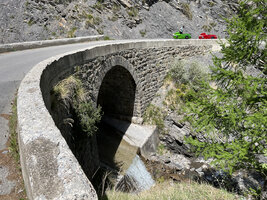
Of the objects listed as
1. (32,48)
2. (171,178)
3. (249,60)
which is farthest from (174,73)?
(32,48)

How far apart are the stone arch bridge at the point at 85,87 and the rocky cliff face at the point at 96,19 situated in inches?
303

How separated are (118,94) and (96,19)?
1068 centimetres

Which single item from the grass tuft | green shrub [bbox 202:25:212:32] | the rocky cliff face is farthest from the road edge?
green shrub [bbox 202:25:212:32]

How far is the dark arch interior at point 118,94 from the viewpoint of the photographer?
1123cm

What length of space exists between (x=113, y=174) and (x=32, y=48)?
8.50 metres

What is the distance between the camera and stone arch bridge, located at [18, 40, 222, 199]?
1.60 meters

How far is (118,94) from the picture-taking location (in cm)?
1255

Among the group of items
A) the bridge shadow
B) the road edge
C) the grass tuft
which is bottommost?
the bridge shadow

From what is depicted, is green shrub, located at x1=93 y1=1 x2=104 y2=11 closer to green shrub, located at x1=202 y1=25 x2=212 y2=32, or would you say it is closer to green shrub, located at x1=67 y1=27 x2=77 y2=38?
green shrub, located at x1=67 y1=27 x2=77 y2=38

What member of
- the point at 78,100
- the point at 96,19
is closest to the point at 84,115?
the point at 78,100

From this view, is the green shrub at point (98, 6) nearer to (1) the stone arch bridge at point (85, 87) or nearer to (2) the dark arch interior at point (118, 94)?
(1) the stone arch bridge at point (85, 87)

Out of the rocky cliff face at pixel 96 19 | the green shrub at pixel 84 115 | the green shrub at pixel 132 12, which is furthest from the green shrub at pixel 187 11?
the green shrub at pixel 84 115

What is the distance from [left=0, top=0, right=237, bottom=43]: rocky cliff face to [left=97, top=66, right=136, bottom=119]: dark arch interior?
8.42 m

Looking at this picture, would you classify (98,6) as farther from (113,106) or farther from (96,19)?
(113,106)
